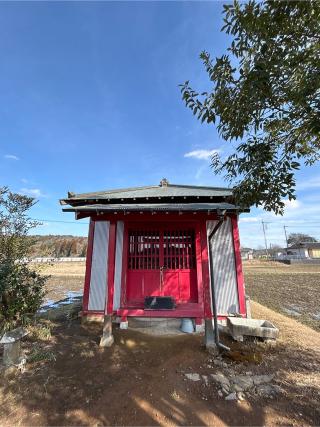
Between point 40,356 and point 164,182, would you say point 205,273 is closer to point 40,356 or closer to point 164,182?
point 40,356

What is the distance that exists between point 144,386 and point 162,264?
123 inches

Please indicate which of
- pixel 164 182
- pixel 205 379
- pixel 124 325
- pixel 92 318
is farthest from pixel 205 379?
pixel 164 182

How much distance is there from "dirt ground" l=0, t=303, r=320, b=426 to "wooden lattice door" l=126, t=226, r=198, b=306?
4.04 ft

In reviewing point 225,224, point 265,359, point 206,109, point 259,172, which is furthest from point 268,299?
point 206,109

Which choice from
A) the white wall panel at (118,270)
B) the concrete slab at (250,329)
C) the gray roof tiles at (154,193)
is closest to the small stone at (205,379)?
the concrete slab at (250,329)

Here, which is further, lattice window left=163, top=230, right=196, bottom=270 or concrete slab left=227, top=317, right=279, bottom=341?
lattice window left=163, top=230, right=196, bottom=270

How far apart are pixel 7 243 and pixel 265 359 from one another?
5752mm

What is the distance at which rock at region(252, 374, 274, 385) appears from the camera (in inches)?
144

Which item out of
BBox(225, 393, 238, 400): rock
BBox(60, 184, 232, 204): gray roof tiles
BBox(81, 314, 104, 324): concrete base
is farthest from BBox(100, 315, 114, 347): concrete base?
BBox(60, 184, 232, 204): gray roof tiles

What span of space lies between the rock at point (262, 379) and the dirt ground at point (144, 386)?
0.11 metres

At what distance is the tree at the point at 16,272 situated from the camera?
4.20 meters

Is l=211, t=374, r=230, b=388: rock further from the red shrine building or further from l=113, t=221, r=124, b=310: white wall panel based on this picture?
l=113, t=221, r=124, b=310: white wall panel

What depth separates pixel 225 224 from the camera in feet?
21.4

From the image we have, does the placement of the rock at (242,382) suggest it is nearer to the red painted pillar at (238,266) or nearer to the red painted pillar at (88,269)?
the red painted pillar at (238,266)
